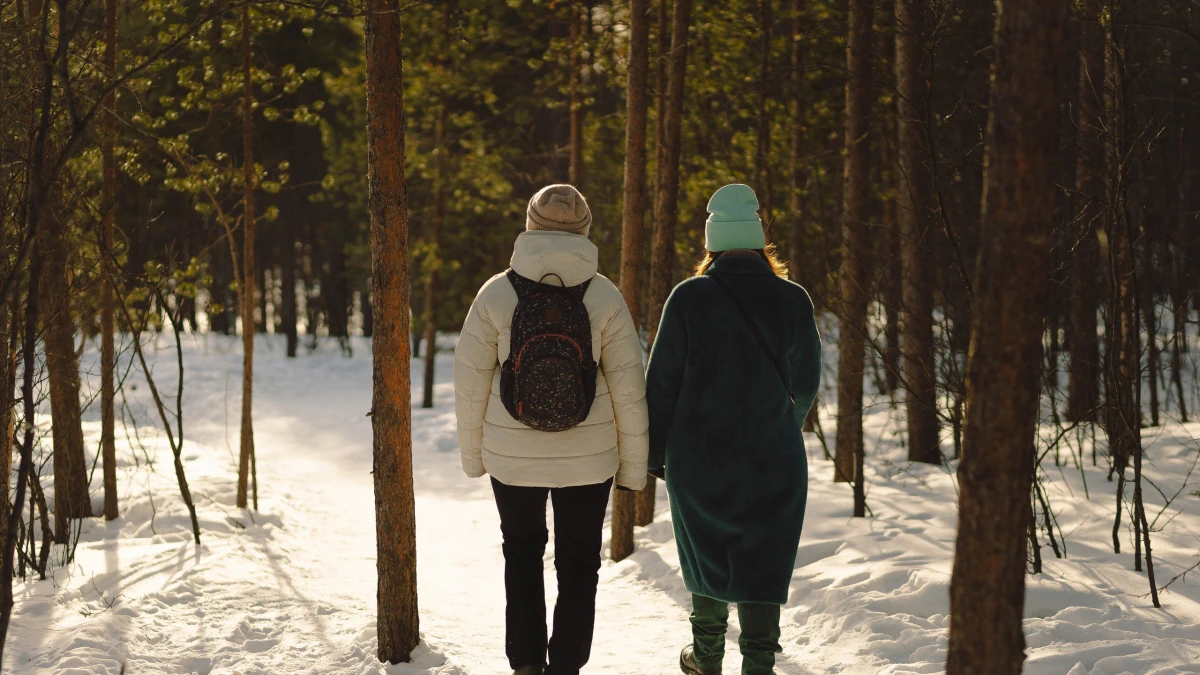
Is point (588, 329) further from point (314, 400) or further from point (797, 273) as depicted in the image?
point (314, 400)

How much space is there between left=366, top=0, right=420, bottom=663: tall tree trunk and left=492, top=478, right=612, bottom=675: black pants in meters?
0.98

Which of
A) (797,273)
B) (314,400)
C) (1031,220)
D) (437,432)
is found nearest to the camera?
(1031,220)

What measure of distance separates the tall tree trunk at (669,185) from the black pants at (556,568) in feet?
12.8

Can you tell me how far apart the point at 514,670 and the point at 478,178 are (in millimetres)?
14604

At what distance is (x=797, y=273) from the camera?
42.5 feet

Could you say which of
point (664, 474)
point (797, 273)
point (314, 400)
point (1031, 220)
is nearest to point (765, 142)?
point (797, 273)

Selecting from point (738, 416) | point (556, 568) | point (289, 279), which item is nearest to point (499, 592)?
point (556, 568)

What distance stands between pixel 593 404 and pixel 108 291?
673cm

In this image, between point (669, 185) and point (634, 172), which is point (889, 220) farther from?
point (634, 172)

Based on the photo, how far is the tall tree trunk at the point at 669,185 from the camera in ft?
26.3

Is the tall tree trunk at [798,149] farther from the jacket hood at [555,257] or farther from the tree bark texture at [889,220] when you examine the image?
the jacket hood at [555,257]

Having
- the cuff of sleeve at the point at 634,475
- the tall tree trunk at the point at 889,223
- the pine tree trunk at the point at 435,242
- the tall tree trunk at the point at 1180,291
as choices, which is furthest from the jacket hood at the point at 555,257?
the pine tree trunk at the point at 435,242

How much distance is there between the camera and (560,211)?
408 centimetres

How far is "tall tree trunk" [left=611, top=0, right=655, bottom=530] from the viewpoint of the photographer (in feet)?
24.4
